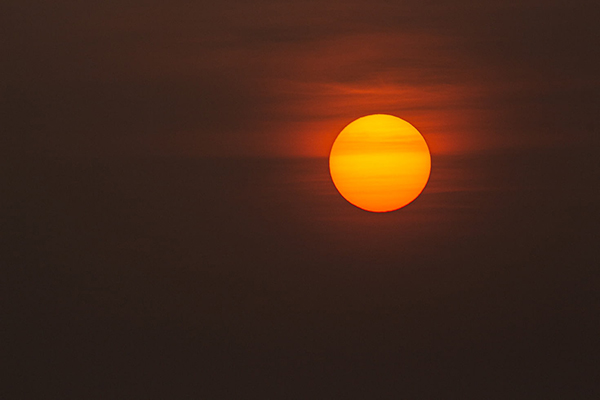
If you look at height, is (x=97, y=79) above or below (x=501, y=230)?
above

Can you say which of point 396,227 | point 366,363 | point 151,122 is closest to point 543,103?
point 396,227

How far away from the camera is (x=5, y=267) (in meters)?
1.56

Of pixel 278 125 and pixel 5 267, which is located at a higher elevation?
pixel 278 125

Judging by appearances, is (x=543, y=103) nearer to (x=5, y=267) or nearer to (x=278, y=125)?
(x=278, y=125)

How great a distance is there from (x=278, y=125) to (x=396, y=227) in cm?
44

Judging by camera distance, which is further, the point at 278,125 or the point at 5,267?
the point at 5,267

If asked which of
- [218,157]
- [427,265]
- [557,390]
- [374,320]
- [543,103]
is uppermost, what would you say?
[543,103]

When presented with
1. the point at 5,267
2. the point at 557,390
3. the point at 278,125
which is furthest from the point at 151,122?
the point at 557,390

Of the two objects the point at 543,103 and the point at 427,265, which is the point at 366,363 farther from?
the point at 543,103

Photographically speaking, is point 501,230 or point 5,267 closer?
point 501,230

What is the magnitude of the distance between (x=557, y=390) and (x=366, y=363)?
56cm

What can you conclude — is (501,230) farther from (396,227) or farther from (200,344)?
(200,344)

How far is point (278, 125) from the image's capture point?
146 cm

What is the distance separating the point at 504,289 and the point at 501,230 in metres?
0.17
